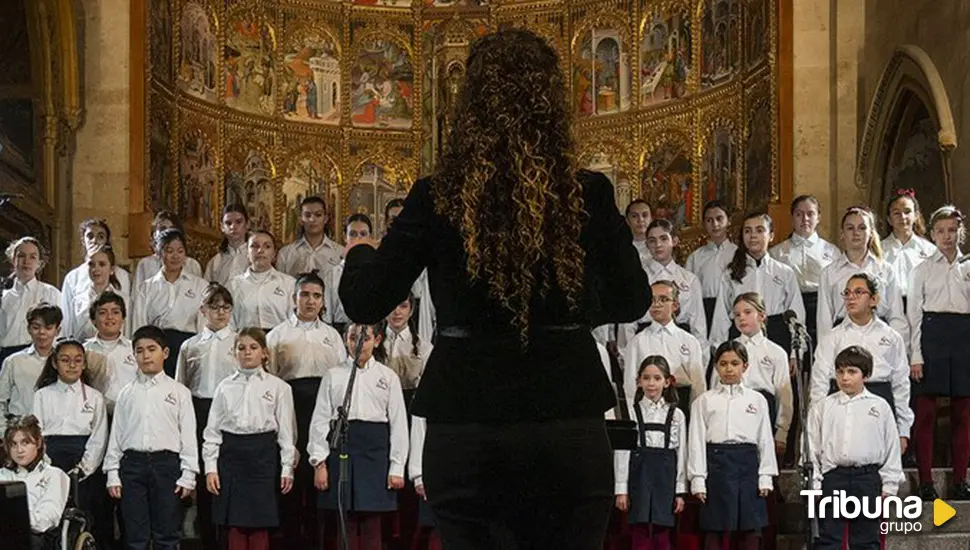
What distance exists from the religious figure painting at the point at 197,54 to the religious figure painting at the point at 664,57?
3.96 metres

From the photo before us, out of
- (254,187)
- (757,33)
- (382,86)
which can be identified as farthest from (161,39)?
(757,33)

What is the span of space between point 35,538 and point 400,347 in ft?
8.40

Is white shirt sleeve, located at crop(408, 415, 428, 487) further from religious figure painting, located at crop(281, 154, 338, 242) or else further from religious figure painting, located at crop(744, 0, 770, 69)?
religious figure painting, located at crop(281, 154, 338, 242)

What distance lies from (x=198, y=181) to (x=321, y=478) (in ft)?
19.4

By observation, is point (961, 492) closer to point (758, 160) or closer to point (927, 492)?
point (927, 492)

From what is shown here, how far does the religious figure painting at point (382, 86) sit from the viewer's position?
15.0 metres

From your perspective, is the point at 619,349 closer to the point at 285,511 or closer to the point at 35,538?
the point at 285,511

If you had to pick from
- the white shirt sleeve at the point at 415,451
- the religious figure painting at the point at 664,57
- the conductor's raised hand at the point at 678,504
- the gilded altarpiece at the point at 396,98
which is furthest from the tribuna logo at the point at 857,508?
the religious figure painting at the point at 664,57

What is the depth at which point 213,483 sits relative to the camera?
26.9 feet

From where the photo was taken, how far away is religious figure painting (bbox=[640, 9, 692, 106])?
14055 mm

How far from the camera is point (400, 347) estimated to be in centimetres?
919

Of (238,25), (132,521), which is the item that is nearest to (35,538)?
(132,521)

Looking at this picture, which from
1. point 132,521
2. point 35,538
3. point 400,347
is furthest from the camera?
point 400,347

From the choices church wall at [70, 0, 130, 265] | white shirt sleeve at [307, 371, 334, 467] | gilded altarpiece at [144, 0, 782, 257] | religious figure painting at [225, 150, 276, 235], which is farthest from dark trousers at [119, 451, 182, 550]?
religious figure painting at [225, 150, 276, 235]
